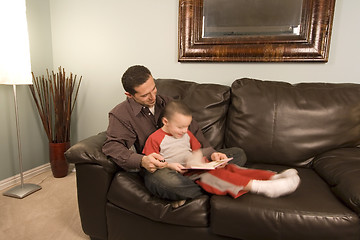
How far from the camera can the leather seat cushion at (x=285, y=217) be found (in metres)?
0.96

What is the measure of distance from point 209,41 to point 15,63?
1.51 metres

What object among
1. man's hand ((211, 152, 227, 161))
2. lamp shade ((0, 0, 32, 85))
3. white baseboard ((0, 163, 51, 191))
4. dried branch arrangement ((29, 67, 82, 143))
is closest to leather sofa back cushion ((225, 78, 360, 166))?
man's hand ((211, 152, 227, 161))

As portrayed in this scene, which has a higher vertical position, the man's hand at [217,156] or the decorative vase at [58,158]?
the man's hand at [217,156]

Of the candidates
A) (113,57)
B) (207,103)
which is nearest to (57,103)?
(113,57)

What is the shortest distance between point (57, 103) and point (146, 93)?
1.24 meters

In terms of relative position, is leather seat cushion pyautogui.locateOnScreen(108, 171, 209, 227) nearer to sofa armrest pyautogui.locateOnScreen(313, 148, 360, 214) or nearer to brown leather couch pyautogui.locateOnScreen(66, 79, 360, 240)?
brown leather couch pyautogui.locateOnScreen(66, 79, 360, 240)

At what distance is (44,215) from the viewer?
167 centimetres

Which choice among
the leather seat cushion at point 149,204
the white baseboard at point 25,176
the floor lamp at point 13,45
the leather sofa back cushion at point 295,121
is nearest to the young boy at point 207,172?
the leather seat cushion at point 149,204

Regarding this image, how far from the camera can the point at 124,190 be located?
1211 millimetres

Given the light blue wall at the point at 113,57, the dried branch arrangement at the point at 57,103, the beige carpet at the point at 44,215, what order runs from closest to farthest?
the beige carpet at the point at 44,215
the light blue wall at the point at 113,57
the dried branch arrangement at the point at 57,103

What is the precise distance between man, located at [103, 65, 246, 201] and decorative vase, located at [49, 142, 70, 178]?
1098 millimetres

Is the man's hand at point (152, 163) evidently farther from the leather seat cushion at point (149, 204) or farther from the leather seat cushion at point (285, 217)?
the leather seat cushion at point (285, 217)

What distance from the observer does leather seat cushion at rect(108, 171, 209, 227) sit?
1099mm

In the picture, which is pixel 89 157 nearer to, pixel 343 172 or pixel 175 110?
pixel 175 110
